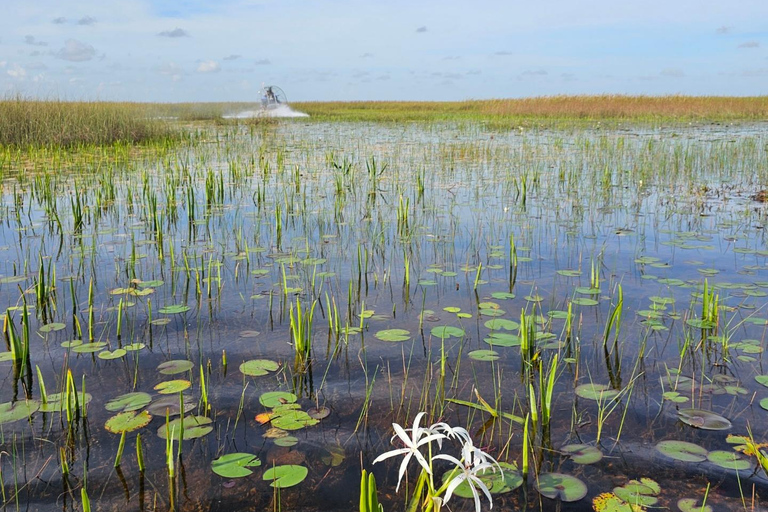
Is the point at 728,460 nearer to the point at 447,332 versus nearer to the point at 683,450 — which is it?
the point at 683,450

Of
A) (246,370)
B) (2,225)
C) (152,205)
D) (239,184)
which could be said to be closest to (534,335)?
(246,370)

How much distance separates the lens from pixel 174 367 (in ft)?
8.75

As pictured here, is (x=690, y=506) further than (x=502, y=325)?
No

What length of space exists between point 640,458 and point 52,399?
2251 millimetres

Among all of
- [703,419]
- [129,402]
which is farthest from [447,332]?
[129,402]

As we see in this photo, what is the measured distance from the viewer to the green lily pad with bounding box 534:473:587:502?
1.82 m

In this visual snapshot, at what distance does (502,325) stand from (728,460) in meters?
1.31

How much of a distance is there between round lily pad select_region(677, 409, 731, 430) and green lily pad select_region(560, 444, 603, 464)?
1.42 feet

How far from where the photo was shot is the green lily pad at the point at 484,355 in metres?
2.73

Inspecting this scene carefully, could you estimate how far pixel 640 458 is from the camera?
6.66ft

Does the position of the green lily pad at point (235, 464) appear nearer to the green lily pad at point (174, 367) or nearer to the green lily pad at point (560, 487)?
the green lily pad at point (174, 367)

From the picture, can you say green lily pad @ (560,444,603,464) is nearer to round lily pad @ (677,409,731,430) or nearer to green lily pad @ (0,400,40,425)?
round lily pad @ (677,409,731,430)

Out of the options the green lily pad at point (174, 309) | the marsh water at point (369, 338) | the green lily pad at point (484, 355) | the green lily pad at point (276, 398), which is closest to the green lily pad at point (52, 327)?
the marsh water at point (369, 338)

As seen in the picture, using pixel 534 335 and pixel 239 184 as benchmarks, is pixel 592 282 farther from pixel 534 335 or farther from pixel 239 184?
pixel 239 184
